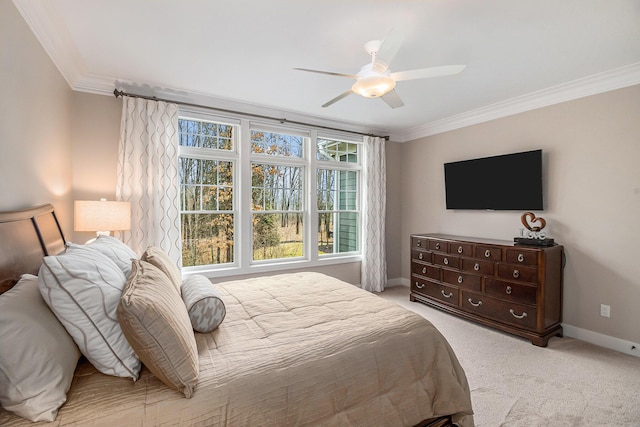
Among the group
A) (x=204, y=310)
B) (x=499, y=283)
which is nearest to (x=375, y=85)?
(x=204, y=310)

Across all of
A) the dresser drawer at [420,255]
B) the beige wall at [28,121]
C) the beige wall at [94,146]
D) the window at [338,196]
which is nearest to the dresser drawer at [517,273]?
the dresser drawer at [420,255]

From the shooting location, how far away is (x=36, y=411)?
2.99ft

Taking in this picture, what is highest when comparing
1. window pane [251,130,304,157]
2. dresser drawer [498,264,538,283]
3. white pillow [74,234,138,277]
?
window pane [251,130,304,157]

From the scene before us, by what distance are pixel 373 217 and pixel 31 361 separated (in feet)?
13.8

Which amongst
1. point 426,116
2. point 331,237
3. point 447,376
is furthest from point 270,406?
point 426,116

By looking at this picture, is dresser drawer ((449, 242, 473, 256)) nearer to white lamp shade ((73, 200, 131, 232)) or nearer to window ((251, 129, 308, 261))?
window ((251, 129, 308, 261))

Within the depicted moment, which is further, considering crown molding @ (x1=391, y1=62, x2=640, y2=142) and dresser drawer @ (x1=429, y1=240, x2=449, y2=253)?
dresser drawer @ (x1=429, y1=240, x2=449, y2=253)

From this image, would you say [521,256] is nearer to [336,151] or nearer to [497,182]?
[497,182]

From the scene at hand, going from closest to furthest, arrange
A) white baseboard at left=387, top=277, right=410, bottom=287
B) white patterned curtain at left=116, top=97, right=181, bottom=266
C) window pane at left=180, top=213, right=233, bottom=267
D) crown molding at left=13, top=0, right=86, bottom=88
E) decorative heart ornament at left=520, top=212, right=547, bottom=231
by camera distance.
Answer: crown molding at left=13, top=0, right=86, bottom=88 < white patterned curtain at left=116, top=97, right=181, bottom=266 < decorative heart ornament at left=520, top=212, right=547, bottom=231 < window pane at left=180, top=213, right=233, bottom=267 < white baseboard at left=387, top=277, right=410, bottom=287

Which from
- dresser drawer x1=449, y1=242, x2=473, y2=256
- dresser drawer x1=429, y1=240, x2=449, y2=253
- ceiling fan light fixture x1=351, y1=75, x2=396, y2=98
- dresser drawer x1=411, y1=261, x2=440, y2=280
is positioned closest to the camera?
ceiling fan light fixture x1=351, y1=75, x2=396, y2=98

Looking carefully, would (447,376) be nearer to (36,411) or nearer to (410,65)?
(36,411)

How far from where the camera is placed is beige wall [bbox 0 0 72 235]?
1.65m

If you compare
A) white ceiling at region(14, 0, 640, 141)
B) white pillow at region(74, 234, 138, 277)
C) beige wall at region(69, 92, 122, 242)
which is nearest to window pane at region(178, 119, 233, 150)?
white ceiling at region(14, 0, 640, 141)

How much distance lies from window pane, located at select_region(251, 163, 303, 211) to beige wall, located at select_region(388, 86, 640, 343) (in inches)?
103
